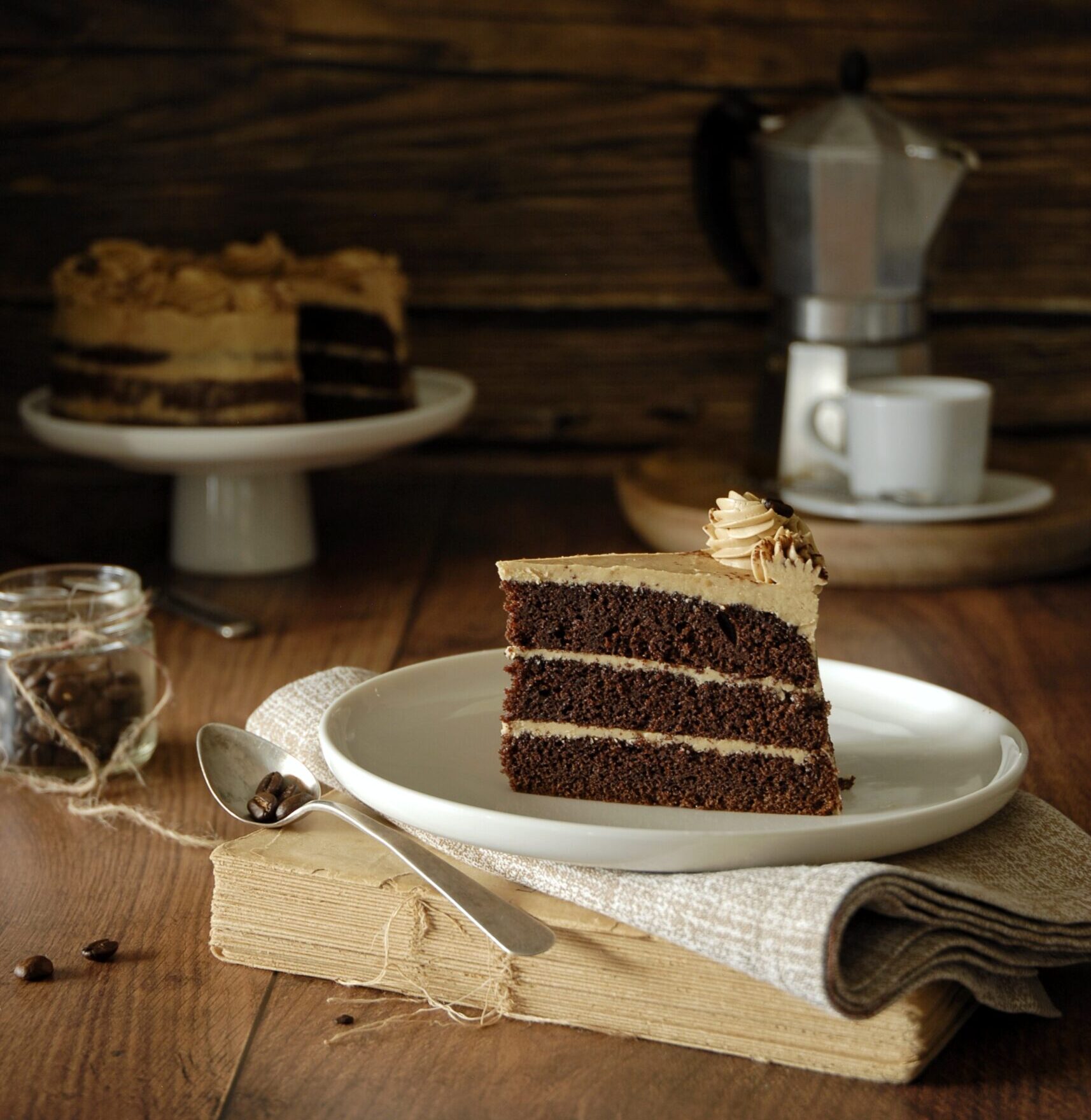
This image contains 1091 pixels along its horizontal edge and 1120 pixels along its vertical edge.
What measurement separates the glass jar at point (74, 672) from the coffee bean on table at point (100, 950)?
282 mm

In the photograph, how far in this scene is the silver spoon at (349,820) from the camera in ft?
2.33

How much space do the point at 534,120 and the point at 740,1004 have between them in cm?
147

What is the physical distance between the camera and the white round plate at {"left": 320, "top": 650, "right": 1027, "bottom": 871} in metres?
0.72

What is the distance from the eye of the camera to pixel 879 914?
705 millimetres

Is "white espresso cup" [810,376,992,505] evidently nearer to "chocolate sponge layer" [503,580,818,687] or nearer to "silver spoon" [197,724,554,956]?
"chocolate sponge layer" [503,580,818,687]

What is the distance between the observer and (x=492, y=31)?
1.88 meters

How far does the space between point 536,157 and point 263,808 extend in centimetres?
129

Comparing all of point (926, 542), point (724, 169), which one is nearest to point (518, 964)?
point (926, 542)

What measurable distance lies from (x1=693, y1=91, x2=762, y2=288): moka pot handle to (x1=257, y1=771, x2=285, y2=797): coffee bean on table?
1142 mm

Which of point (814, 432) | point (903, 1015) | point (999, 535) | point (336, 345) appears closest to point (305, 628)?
point (336, 345)

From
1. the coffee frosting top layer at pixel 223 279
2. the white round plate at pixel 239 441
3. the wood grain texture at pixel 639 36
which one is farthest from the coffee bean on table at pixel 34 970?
the wood grain texture at pixel 639 36

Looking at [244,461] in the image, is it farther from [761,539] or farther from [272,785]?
[761,539]

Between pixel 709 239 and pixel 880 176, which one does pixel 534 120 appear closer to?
pixel 709 239


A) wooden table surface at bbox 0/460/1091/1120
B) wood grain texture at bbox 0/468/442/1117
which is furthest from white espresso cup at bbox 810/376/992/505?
wood grain texture at bbox 0/468/442/1117
